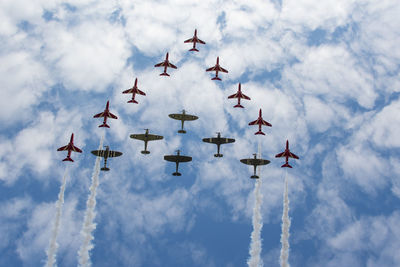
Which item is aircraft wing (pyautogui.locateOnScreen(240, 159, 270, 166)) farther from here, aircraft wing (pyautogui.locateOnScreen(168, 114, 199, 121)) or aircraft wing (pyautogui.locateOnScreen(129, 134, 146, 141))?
aircraft wing (pyautogui.locateOnScreen(129, 134, 146, 141))

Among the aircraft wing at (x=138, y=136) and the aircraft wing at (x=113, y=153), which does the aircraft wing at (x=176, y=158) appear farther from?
the aircraft wing at (x=113, y=153)

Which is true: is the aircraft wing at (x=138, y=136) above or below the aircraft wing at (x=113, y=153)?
above

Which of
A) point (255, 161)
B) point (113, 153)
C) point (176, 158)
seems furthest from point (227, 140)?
point (113, 153)

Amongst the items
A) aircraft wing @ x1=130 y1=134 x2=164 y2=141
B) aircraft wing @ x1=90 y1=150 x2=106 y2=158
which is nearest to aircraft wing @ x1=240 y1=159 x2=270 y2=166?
Answer: aircraft wing @ x1=130 y1=134 x2=164 y2=141

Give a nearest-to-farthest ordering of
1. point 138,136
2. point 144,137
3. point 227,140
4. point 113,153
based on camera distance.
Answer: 1. point 113,153
2. point 227,140
3. point 138,136
4. point 144,137

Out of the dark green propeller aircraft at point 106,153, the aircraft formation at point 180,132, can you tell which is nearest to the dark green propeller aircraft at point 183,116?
the aircraft formation at point 180,132

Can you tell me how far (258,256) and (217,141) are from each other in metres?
39.9

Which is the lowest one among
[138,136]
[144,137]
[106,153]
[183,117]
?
[106,153]

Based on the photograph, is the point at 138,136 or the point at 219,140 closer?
the point at 219,140

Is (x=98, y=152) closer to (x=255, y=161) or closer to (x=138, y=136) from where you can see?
(x=138, y=136)

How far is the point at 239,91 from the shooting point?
515ft

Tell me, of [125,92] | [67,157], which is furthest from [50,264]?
[125,92]

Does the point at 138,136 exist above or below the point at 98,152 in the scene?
above

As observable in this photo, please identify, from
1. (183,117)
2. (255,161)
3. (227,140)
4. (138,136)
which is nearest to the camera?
(255,161)
